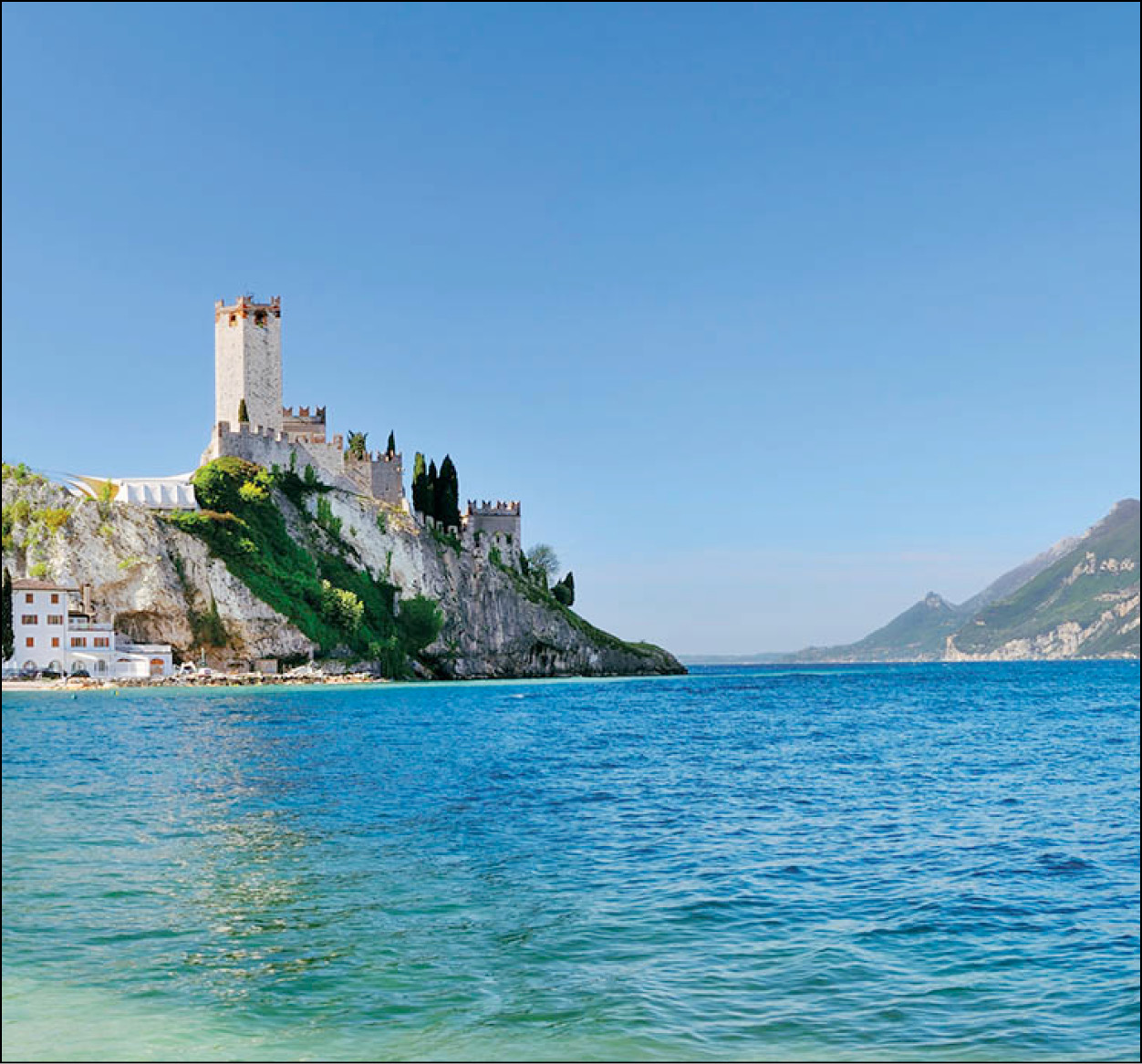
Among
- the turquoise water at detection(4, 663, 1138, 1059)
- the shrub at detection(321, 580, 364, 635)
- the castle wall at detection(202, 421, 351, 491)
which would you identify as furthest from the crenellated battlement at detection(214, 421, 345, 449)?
the turquoise water at detection(4, 663, 1138, 1059)

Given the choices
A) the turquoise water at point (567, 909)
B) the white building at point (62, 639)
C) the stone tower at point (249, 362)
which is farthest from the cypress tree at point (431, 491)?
the turquoise water at point (567, 909)

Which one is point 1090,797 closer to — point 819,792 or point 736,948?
point 819,792

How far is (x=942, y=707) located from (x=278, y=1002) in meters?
44.5

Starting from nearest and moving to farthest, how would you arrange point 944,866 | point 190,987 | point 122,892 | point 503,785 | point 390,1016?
point 390,1016, point 190,987, point 122,892, point 944,866, point 503,785

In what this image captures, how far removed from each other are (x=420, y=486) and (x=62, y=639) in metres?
42.5

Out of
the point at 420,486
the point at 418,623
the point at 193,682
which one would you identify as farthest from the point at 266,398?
the point at 193,682

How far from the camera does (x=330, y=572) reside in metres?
83.8

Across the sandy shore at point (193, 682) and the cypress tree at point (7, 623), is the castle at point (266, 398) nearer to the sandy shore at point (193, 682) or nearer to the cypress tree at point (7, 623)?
the sandy shore at point (193, 682)

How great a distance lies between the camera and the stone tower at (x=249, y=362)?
94000 mm

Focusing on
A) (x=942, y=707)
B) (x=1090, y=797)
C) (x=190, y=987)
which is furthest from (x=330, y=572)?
(x=190, y=987)

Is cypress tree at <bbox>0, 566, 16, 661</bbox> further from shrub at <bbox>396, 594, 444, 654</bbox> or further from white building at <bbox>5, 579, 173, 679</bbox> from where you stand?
shrub at <bbox>396, 594, 444, 654</bbox>

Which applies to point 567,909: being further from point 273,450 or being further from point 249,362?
point 249,362

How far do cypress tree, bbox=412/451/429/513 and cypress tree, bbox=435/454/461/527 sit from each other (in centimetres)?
149

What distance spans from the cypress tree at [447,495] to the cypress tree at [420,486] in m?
1.49
